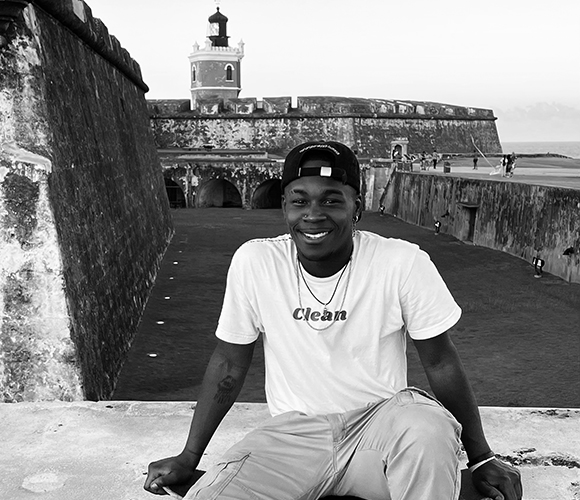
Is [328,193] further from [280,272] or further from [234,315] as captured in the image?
[234,315]

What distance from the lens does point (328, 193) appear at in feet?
5.48

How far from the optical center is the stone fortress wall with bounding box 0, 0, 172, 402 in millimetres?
3328

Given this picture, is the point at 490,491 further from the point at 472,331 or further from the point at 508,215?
the point at 508,215

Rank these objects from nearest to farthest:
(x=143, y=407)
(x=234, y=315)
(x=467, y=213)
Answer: (x=234, y=315) → (x=143, y=407) → (x=467, y=213)

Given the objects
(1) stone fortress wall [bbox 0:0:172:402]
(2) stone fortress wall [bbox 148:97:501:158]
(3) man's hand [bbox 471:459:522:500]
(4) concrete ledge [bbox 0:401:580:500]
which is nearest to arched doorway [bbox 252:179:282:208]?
(2) stone fortress wall [bbox 148:97:501:158]

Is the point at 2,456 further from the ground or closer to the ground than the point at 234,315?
closer to the ground

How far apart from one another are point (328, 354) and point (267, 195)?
2192cm

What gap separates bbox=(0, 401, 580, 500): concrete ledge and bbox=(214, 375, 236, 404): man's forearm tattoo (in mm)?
378

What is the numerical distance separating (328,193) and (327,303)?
0.26 meters

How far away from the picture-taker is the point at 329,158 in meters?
1.65

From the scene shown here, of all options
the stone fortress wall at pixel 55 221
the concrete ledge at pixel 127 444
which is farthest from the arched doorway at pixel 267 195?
the concrete ledge at pixel 127 444

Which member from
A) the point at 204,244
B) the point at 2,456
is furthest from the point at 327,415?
the point at 204,244

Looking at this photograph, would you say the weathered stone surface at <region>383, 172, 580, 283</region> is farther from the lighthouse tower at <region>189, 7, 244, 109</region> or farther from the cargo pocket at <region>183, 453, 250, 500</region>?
the lighthouse tower at <region>189, 7, 244, 109</region>

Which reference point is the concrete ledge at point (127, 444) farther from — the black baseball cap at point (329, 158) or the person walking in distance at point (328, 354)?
the black baseball cap at point (329, 158)
